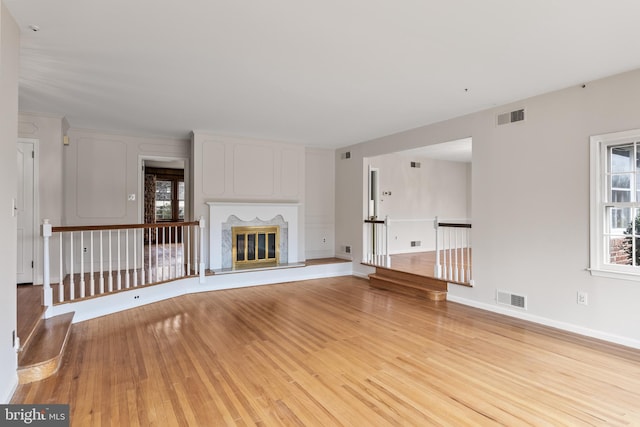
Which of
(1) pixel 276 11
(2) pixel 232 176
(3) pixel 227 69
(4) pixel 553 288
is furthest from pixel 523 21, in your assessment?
(2) pixel 232 176

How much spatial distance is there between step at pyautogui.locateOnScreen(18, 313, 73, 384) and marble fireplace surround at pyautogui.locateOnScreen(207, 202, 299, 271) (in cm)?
268

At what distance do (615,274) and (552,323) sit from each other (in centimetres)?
87

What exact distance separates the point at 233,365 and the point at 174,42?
9.09 ft

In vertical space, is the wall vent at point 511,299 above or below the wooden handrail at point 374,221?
below

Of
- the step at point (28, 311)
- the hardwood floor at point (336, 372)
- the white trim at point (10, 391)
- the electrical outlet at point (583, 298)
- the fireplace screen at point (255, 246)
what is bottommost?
the hardwood floor at point (336, 372)

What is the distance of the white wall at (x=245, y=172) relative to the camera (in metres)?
6.19

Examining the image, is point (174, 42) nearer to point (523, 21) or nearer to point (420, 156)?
point (523, 21)

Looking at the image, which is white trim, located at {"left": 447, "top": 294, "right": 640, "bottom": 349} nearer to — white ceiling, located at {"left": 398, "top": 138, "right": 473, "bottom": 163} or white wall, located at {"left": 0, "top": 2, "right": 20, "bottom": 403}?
white ceiling, located at {"left": 398, "top": 138, "right": 473, "bottom": 163}

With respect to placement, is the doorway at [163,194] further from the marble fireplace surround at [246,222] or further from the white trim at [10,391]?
the white trim at [10,391]

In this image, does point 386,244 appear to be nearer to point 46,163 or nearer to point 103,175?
point 103,175

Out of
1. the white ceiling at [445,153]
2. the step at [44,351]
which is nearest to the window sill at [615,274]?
the white ceiling at [445,153]

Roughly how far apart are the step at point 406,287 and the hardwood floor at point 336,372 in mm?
724

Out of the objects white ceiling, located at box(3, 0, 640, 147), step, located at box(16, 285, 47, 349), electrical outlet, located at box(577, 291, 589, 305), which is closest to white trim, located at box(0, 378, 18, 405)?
step, located at box(16, 285, 47, 349)

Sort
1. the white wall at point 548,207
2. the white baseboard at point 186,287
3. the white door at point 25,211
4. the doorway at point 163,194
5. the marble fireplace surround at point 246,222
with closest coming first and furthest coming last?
the white wall at point 548,207
the white baseboard at point 186,287
the white door at point 25,211
the marble fireplace surround at point 246,222
the doorway at point 163,194
